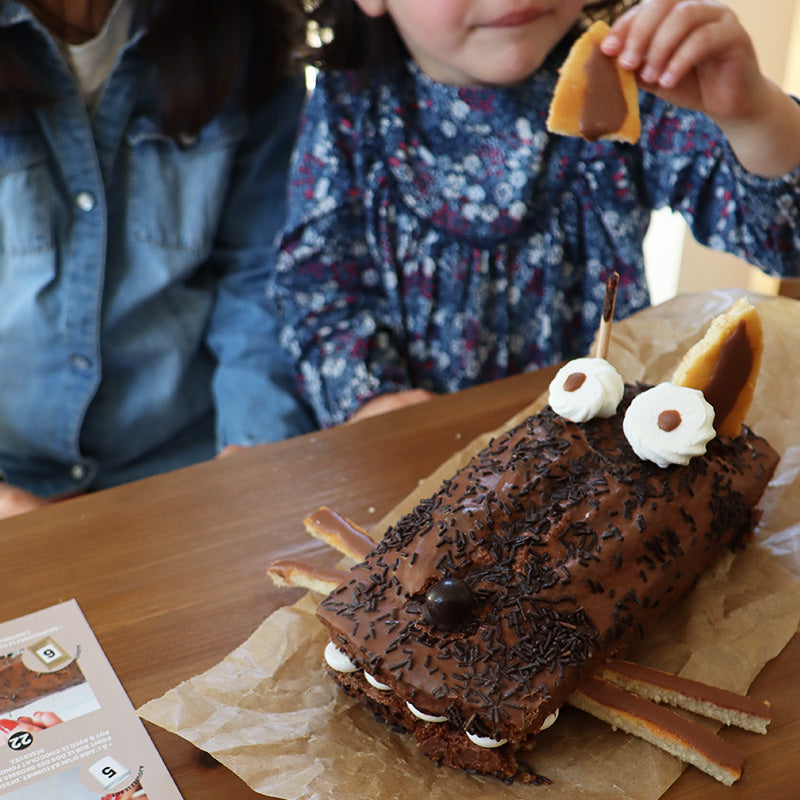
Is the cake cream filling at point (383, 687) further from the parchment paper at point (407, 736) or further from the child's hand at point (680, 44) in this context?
the child's hand at point (680, 44)

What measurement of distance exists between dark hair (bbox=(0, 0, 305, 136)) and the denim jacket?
0.04m

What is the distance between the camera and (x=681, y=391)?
91 cm


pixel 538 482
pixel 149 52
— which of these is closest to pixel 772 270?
pixel 538 482

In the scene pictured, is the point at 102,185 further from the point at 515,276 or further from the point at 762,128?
the point at 762,128

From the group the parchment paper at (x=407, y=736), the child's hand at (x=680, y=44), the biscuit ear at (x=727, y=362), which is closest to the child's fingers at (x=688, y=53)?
the child's hand at (x=680, y=44)

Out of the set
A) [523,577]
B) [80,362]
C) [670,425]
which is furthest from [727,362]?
[80,362]

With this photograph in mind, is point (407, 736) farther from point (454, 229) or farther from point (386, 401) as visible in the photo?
point (454, 229)

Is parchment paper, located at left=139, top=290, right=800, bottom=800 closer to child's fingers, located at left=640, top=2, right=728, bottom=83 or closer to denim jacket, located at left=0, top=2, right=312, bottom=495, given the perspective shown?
child's fingers, located at left=640, top=2, right=728, bottom=83

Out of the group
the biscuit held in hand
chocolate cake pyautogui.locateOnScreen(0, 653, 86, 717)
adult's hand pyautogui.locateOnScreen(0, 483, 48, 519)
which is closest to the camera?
chocolate cake pyautogui.locateOnScreen(0, 653, 86, 717)

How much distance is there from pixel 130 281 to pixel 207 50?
0.42 m

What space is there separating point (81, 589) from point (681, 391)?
678 mm

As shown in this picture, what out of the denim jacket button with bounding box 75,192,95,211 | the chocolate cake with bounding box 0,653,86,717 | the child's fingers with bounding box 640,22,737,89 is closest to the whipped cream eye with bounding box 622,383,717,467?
the child's fingers with bounding box 640,22,737,89

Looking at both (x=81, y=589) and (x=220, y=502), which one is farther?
(x=220, y=502)

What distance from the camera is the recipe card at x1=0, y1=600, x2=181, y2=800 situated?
0.78 metres
